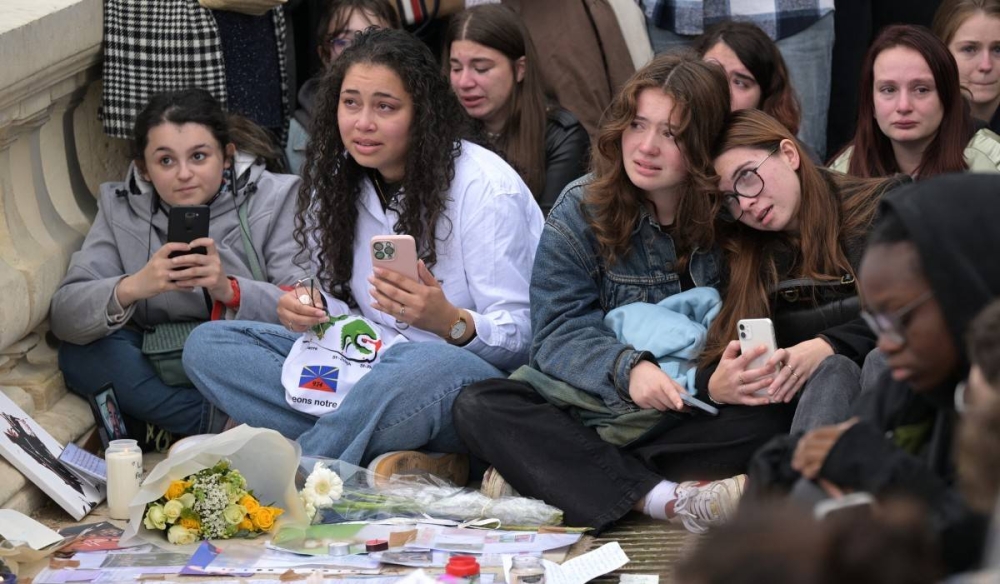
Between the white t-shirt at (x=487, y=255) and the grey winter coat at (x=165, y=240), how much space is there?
0.33m

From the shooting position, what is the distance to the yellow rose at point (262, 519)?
12.2 feet

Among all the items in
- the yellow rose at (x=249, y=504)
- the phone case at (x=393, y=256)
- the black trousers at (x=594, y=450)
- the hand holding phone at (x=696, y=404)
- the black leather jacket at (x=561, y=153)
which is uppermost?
the black leather jacket at (x=561, y=153)

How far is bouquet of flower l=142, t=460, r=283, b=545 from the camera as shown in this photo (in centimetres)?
368

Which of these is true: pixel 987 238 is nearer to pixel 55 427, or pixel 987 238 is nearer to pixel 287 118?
pixel 55 427

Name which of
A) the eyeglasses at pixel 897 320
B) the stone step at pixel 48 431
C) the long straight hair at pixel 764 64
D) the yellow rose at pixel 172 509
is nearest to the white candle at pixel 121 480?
the stone step at pixel 48 431

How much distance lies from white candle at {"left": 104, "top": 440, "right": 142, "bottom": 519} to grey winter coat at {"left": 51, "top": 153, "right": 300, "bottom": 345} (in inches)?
22.3

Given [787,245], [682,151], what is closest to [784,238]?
[787,245]

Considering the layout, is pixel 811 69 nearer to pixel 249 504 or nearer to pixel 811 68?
pixel 811 68

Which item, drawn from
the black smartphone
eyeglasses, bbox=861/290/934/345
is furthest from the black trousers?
eyeglasses, bbox=861/290/934/345

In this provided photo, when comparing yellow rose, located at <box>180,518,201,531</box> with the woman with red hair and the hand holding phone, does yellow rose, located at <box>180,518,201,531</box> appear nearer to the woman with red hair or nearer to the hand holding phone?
the hand holding phone

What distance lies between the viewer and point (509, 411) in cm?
390

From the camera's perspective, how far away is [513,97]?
16.2ft

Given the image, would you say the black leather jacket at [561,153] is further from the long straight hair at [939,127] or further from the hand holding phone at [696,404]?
the hand holding phone at [696,404]

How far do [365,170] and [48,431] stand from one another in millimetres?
1312
